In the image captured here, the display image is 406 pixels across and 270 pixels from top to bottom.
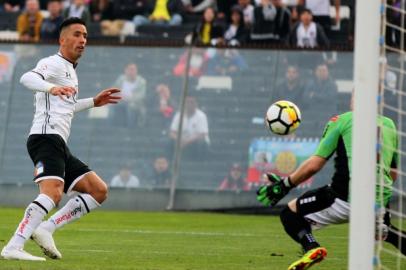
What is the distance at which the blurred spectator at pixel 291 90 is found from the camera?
22.1 meters

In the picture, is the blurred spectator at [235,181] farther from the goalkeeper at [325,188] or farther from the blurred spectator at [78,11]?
the goalkeeper at [325,188]

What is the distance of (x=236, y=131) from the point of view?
22.1 meters

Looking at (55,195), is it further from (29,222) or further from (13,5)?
(13,5)

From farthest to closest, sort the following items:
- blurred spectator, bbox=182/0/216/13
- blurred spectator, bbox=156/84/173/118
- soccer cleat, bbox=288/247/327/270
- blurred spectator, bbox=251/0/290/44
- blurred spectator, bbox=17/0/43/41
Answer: blurred spectator, bbox=182/0/216/13
blurred spectator, bbox=17/0/43/41
blurred spectator, bbox=251/0/290/44
blurred spectator, bbox=156/84/173/118
soccer cleat, bbox=288/247/327/270

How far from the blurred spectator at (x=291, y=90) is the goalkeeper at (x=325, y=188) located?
11.4m

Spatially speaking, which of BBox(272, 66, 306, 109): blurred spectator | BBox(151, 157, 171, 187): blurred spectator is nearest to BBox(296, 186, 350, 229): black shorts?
BBox(272, 66, 306, 109): blurred spectator

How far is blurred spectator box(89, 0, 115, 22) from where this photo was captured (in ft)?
87.4

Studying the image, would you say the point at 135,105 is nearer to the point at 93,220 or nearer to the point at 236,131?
the point at 236,131

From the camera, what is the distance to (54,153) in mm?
11352

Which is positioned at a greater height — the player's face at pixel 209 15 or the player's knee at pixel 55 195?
the player's face at pixel 209 15

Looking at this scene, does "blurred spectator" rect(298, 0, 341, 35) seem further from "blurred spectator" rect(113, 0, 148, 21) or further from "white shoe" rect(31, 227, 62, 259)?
"white shoe" rect(31, 227, 62, 259)

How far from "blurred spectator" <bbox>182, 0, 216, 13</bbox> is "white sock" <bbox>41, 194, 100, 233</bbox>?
14624mm

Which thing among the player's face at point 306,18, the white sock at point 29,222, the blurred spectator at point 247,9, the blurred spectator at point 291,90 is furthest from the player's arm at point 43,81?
the blurred spectator at point 247,9

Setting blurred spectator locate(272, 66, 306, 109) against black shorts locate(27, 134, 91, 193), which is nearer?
black shorts locate(27, 134, 91, 193)
